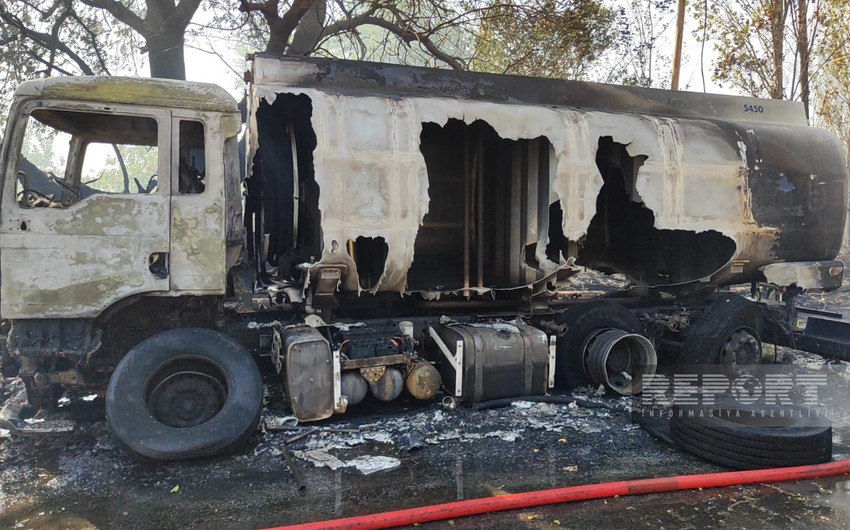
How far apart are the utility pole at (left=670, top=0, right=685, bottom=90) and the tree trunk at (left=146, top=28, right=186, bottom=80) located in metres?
10.4

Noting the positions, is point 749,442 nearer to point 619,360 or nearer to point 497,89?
point 619,360

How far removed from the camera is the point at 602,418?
16.9 feet

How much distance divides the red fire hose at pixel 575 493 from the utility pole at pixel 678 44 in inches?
436

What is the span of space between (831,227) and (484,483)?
5238 millimetres

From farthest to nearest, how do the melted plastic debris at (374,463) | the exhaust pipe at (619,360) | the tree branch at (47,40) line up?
the tree branch at (47,40)
the exhaust pipe at (619,360)
the melted plastic debris at (374,463)

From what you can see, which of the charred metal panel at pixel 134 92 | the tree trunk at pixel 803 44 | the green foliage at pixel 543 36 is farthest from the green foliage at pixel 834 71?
the charred metal panel at pixel 134 92

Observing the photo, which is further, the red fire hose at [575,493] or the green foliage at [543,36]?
the green foliage at [543,36]

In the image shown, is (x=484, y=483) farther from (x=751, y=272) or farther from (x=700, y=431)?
(x=751, y=272)

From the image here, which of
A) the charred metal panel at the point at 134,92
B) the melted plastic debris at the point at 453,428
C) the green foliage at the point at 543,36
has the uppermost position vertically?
the green foliage at the point at 543,36

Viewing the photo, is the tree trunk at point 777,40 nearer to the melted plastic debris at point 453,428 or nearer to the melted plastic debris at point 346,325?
the melted plastic debris at point 453,428

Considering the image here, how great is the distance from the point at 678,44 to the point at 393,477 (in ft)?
42.5

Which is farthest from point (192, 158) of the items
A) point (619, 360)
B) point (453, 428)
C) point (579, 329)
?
point (619, 360)

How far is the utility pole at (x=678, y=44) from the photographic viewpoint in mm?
13227

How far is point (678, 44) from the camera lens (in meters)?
13.4
